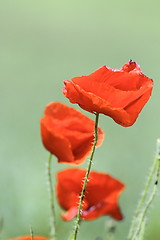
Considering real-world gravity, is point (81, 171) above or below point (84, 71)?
above

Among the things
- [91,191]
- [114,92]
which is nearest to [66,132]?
[91,191]

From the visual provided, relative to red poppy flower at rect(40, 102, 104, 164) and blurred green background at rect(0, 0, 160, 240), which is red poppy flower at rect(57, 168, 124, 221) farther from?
blurred green background at rect(0, 0, 160, 240)

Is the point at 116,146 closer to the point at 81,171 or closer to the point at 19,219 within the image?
the point at 19,219

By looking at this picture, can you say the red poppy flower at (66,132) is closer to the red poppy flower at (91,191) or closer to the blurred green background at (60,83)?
the red poppy flower at (91,191)

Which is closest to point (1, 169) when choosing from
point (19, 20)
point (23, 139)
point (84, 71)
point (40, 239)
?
point (23, 139)

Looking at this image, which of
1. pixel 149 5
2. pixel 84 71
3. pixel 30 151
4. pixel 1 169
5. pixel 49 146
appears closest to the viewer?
pixel 49 146

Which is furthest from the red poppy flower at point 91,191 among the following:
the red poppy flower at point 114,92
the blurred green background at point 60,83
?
the blurred green background at point 60,83
